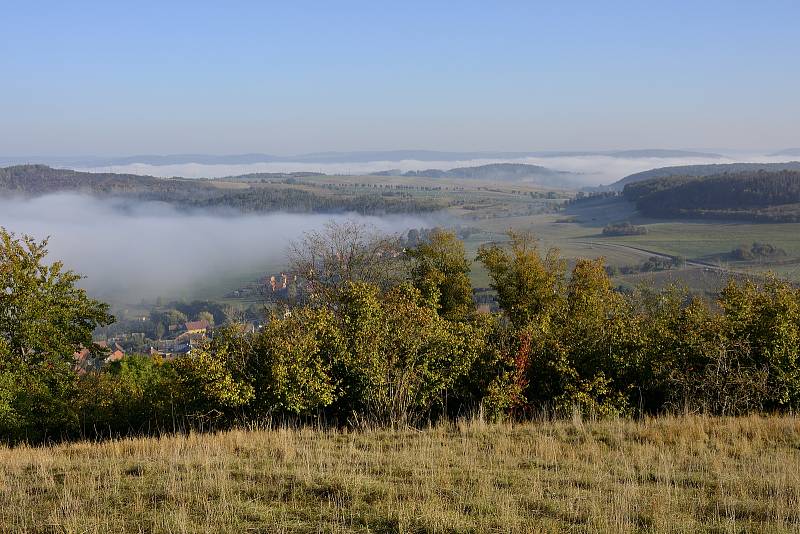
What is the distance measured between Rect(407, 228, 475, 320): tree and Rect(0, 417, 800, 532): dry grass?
20.5m

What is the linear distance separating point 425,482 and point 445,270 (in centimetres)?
2819

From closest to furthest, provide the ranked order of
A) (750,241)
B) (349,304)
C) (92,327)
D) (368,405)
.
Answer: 1. (368,405)
2. (349,304)
3. (92,327)
4. (750,241)

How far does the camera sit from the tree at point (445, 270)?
1442 inches

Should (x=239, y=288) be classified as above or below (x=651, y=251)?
below

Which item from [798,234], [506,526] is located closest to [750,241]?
[798,234]

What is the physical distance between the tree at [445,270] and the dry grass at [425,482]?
20459 mm

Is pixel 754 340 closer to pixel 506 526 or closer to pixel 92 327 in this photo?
pixel 506 526

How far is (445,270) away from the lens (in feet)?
127

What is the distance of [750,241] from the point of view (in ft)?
449

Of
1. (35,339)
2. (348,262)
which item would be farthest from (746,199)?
(35,339)

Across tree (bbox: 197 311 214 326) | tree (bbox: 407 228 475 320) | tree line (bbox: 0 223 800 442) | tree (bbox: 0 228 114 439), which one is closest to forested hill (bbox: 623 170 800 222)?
tree (bbox: 197 311 214 326)

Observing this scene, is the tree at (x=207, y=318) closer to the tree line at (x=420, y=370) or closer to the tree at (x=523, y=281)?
the tree at (x=523, y=281)

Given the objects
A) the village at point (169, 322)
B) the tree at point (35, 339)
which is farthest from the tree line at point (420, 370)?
the village at point (169, 322)

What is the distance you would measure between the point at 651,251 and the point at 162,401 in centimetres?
13267
